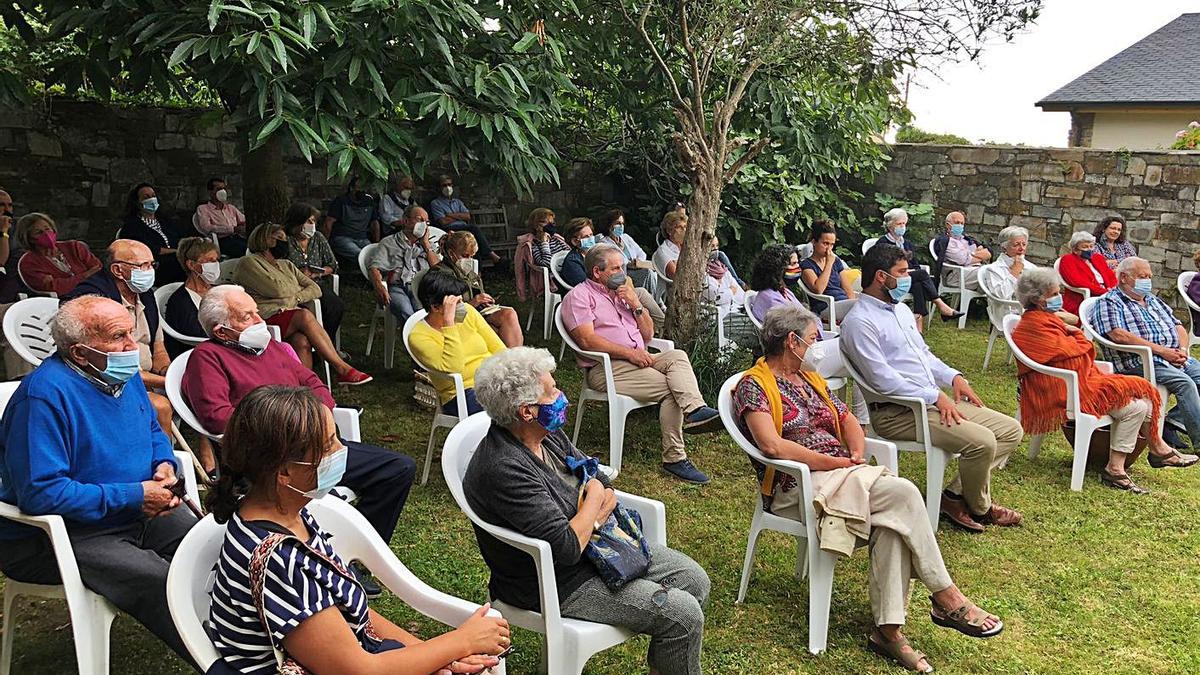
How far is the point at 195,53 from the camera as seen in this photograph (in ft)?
10.1

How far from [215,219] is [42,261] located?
2.10m

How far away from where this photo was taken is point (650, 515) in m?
2.95

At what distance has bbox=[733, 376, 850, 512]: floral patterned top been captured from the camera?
3.40m

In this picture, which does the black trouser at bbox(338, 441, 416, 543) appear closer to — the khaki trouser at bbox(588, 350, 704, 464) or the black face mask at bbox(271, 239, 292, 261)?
the khaki trouser at bbox(588, 350, 704, 464)

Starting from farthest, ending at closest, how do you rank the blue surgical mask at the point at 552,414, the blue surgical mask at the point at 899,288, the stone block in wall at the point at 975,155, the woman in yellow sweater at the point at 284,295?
the stone block in wall at the point at 975,155 → the woman in yellow sweater at the point at 284,295 → the blue surgical mask at the point at 899,288 → the blue surgical mask at the point at 552,414

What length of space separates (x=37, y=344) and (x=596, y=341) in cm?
243

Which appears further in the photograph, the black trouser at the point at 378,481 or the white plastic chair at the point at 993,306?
the white plastic chair at the point at 993,306

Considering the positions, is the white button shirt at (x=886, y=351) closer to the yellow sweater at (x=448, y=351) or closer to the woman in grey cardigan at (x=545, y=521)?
the yellow sweater at (x=448, y=351)

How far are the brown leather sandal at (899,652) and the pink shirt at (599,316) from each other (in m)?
2.05

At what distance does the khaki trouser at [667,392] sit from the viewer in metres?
4.68

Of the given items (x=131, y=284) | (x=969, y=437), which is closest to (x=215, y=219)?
(x=131, y=284)

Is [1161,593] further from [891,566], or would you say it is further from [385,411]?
[385,411]

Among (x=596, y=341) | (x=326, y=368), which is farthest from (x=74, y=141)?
(x=596, y=341)

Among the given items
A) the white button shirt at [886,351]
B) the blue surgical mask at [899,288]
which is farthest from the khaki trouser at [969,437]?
the blue surgical mask at [899,288]
